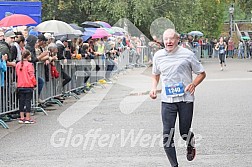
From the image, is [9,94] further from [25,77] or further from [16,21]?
[16,21]

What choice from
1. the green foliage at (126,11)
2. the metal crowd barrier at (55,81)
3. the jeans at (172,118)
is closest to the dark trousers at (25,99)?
the metal crowd barrier at (55,81)

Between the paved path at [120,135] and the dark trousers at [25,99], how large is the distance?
401 mm

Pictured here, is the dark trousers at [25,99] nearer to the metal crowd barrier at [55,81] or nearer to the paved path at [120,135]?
the metal crowd barrier at [55,81]

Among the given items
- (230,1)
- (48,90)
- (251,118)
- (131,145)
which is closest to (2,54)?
(48,90)

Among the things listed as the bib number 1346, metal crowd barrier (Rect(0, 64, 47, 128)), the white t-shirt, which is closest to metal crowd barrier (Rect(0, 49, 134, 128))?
metal crowd barrier (Rect(0, 64, 47, 128))

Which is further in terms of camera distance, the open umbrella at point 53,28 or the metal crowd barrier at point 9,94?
the open umbrella at point 53,28

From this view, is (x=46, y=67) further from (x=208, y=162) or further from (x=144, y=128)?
(x=208, y=162)

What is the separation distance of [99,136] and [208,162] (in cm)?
316

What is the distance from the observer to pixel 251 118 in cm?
1400

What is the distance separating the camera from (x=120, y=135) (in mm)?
11789

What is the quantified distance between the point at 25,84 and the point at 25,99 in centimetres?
38

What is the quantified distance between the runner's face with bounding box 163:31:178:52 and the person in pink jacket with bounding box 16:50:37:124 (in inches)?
228

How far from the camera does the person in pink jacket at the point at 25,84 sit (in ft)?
45.2

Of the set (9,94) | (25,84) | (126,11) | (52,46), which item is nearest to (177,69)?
(25,84)
